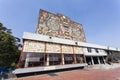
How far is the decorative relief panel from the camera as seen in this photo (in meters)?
20.3

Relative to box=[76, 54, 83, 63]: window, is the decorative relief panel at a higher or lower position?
higher

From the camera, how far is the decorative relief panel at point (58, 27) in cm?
2035

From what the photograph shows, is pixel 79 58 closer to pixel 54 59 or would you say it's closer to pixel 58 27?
pixel 54 59

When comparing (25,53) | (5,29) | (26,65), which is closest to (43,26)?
(5,29)

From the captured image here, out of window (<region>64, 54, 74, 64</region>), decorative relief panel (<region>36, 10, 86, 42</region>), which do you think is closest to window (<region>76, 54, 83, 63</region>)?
window (<region>64, 54, 74, 64</region>)

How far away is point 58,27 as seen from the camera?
2355 centimetres

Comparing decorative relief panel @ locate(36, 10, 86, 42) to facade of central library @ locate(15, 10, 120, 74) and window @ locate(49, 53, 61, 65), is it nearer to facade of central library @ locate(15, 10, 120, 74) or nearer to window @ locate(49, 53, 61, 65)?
facade of central library @ locate(15, 10, 120, 74)

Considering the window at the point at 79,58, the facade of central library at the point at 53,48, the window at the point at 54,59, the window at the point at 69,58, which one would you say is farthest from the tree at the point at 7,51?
the window at the point at 79,58

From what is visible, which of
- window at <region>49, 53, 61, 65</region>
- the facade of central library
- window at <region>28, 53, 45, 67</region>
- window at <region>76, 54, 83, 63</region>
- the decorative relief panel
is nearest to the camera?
window at <region>28, 53, 45, 67</region>

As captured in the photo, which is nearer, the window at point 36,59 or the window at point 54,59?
the window at point 36,59

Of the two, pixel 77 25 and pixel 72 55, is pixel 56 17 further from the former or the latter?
pixel 72 55

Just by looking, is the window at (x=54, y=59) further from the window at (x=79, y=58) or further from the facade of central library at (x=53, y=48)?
the window at (x=79, y=58)

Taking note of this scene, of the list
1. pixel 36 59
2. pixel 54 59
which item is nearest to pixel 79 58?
pixel 54 59

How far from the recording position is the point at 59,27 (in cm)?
2381
